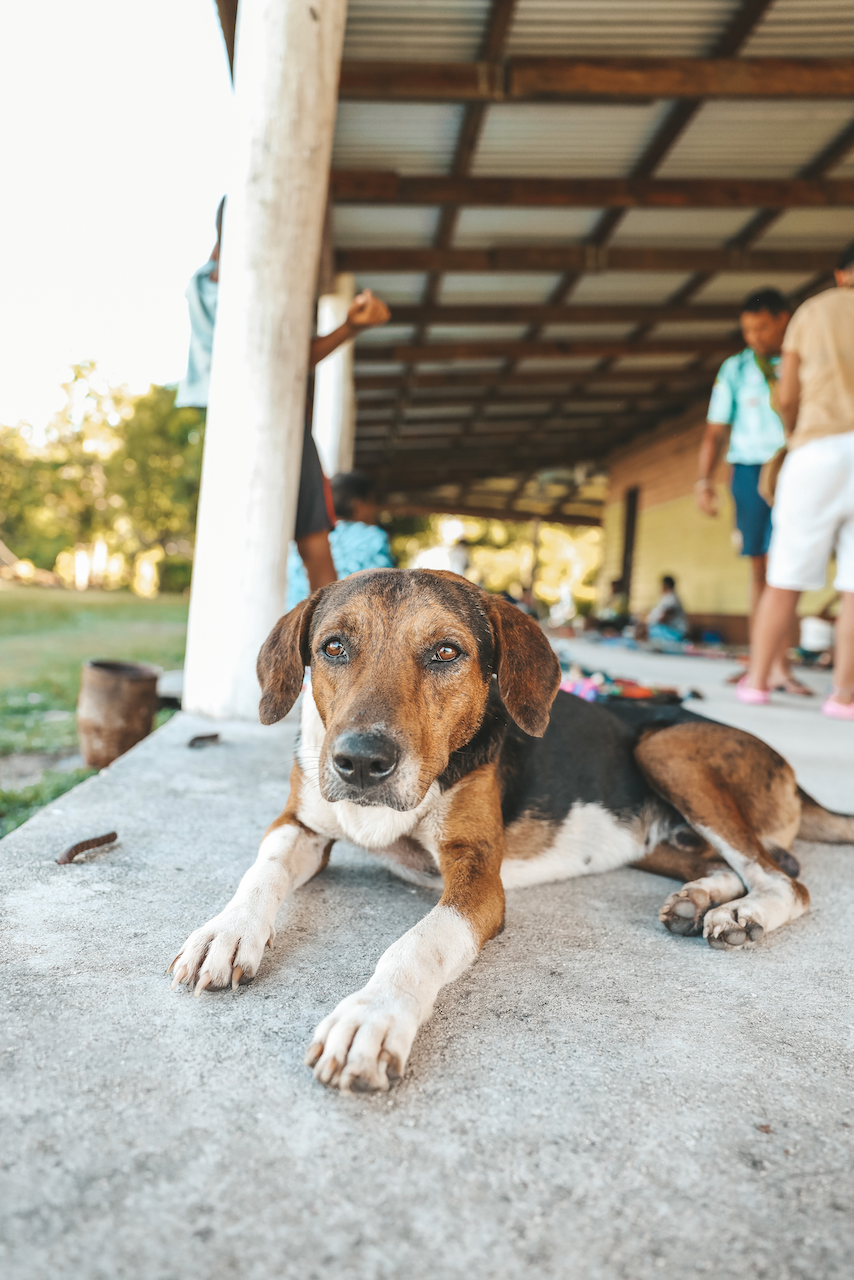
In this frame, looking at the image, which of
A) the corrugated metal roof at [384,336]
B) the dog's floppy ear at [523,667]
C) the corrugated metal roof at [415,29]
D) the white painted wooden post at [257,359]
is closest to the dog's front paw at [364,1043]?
the dog's floppy ear at [523,667]

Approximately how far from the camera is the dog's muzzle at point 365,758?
1.83 metres

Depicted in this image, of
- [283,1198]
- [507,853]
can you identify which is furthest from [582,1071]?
[507,853]

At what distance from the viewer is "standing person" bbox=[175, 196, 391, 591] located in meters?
4.75

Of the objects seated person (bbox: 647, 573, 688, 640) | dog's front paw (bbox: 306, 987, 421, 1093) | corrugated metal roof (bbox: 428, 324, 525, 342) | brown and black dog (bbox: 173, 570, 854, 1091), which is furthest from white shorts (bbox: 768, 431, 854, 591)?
corrugated metal roof (bbox: 428, 324, 525, 342)

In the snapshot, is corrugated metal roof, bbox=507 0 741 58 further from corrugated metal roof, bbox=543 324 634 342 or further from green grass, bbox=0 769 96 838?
corrugated metal roof, bbox=543 324 634 342

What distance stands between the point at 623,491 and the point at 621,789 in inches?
902

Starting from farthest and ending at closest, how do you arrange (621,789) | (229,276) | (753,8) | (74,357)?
(74,357) → (753,8) → (229,276) → (621,789)

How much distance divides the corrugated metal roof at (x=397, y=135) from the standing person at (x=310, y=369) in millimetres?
3974

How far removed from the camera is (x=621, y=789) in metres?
2.90

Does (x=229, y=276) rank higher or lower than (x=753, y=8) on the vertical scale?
lower

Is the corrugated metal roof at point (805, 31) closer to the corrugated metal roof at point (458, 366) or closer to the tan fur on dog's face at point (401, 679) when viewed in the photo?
the tan fur on dog's face at point (401, 679)

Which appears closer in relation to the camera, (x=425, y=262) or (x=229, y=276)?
(x=229, y=276)

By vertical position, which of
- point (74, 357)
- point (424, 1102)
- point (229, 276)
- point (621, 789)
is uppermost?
point (74, 357)

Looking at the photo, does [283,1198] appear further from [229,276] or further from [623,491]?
[623,491]
